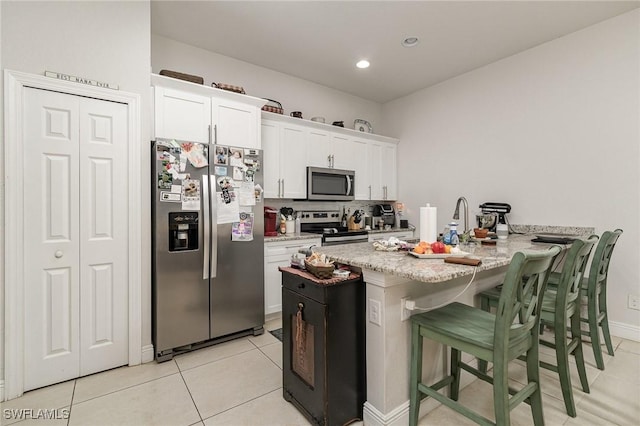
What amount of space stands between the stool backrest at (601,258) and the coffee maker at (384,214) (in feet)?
9.05

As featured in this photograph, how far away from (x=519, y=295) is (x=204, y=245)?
7.48 ft

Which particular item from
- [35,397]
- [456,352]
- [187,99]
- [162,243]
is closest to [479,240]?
[456,352]

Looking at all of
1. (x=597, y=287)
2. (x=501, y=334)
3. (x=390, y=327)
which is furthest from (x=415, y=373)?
(x=597, y=287)

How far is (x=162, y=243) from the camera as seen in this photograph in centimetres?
247

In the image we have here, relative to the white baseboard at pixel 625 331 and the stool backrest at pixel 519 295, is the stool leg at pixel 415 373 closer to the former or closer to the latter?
the stool backrest at pixel 519 295

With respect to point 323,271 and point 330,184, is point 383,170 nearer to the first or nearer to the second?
point 330,184

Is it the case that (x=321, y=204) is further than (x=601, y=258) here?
Yes

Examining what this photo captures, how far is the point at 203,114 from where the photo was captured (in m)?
2.87

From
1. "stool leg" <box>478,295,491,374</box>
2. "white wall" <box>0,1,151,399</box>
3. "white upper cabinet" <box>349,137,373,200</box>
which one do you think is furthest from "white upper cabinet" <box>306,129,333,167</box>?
"stool leg" <box>478,295,491,374</box>

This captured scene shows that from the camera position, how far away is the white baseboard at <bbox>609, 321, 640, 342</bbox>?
2797mm

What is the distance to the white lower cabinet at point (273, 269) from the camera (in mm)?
3250

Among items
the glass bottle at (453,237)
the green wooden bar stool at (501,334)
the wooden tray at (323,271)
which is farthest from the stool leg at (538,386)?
the wooden tray at (323,271)

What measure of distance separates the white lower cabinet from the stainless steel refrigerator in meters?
0.23

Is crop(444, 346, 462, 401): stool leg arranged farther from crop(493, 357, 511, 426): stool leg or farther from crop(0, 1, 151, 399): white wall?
crop(0, 1, 151, 399): white wall
